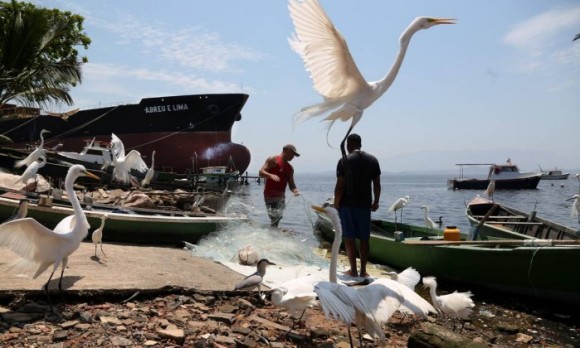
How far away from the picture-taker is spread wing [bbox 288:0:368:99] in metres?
4.73

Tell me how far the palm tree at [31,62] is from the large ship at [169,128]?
15.0 metres

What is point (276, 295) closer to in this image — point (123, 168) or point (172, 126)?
point (123, 168)

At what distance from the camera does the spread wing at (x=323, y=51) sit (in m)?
4.73

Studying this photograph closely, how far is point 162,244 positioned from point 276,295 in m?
4.88

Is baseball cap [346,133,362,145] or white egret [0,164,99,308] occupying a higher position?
baseball cap [346,133,362,145]

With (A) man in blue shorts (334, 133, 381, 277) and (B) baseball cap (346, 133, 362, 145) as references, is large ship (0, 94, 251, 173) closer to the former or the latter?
(B) baseball cap (346, 133, 362, 145)

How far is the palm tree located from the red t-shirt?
10.4 metres

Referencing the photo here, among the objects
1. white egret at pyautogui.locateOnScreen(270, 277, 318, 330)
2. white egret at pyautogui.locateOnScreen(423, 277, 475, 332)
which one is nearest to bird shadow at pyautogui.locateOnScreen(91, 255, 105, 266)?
white egret at pyautogui.locateOnScreen(270, 277, 318, 330)

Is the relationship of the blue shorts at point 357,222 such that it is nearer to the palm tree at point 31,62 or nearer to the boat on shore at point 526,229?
the boat on shore at point 526,229

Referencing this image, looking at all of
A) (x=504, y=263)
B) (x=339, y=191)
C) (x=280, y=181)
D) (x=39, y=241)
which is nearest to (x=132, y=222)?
(x=280, y=181)

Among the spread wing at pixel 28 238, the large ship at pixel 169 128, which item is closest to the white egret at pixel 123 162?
the spread wing at pixel 28 238

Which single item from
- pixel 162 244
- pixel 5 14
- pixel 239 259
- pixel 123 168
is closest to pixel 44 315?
pixel 239 259

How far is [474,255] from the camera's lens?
20.6 ft

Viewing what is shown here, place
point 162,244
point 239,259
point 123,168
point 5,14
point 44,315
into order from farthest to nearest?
1. point 5,14
2. point 123,168
3. point 162,244
4. point 239,259
5. point 44,315
